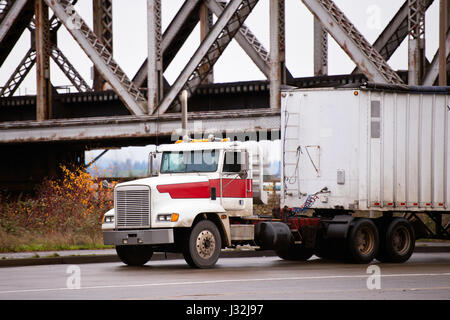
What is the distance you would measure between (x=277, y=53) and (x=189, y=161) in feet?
49.2

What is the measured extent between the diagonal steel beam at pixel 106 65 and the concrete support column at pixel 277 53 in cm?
605

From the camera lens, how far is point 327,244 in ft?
66.3

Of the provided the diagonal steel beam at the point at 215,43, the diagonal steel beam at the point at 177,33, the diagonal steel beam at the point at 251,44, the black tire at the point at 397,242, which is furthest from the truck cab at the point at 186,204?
the diagonal steel beam at the point at 177,33

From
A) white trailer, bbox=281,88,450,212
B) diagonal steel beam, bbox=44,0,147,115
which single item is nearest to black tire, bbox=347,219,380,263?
white trailer, bbox=281,88,450,212

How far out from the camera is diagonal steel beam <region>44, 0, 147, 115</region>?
35.5 meters

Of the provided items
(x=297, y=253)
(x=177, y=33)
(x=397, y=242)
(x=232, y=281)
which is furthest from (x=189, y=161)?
(x=177, y=33)

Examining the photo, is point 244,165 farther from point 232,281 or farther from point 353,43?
point 353,43

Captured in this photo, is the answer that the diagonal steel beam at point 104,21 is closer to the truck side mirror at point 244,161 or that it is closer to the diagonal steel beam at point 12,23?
the diagonal steel beam at point 12,23

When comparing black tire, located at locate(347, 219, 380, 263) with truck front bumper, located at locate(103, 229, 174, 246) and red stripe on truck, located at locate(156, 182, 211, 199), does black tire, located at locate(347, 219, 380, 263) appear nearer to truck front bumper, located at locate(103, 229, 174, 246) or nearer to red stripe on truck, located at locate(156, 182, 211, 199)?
red stripe on truck, located at locate(156, 182, 211, 199)

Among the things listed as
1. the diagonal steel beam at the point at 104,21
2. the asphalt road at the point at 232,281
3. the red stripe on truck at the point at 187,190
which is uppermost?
the diagonal steel beam at the point at 104,21

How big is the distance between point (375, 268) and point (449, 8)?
18345mm

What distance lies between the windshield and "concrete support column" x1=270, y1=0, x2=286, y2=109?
47.3ft

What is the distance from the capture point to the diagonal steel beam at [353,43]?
30.3 metres
